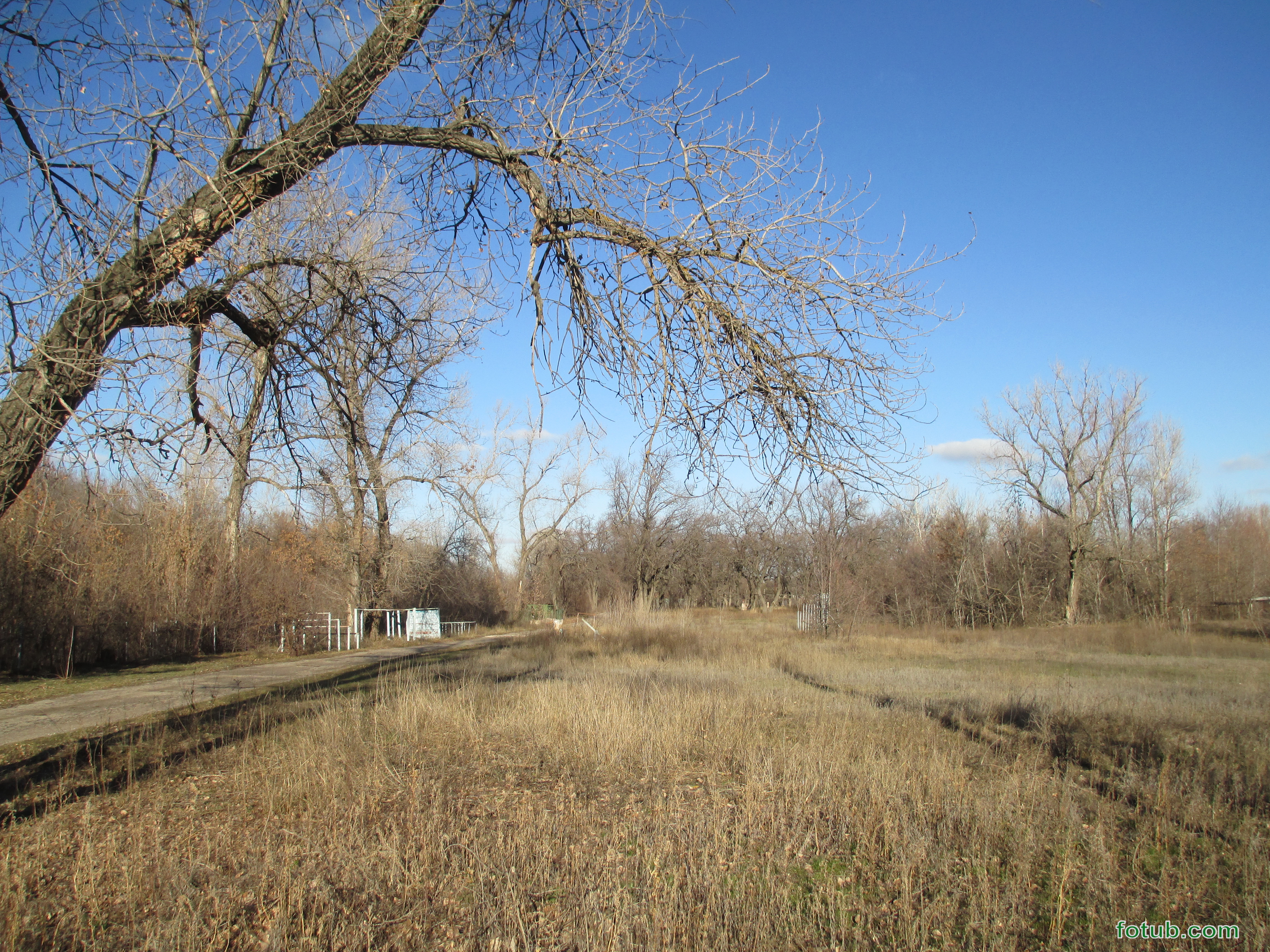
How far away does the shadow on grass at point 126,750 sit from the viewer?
5352 mm

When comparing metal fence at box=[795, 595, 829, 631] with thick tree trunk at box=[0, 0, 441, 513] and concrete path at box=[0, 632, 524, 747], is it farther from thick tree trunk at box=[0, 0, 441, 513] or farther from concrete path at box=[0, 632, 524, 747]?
thick tree trunk at box=[0, 0, 441, 513]

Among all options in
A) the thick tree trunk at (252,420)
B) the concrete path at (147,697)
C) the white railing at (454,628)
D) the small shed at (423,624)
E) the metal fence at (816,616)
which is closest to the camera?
the thick tree trunk at (252,420)

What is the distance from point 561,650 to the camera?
18.3 metres

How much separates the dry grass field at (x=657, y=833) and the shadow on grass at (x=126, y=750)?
0.21 meters

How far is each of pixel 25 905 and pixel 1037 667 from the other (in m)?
18.9

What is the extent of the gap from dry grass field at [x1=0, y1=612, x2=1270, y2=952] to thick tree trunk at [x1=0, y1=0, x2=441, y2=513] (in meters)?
2.30

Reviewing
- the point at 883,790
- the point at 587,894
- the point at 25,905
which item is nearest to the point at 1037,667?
the point at 883,790

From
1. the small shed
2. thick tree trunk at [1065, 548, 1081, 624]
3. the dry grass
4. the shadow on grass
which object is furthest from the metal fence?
the shadow on grass

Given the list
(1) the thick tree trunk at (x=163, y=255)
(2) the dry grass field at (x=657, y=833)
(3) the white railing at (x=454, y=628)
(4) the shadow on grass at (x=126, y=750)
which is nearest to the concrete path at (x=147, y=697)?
(4) the shadow on grass at (x=126, y=750)

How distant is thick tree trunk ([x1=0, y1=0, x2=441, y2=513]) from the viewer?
3.75 meters

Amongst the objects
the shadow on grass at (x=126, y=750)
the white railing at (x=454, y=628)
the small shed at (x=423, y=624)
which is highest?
the shadow on grass at (x=126, y=750)

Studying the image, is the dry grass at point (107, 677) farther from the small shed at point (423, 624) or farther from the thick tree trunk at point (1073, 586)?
the thick tree trunk at point (1073, 586)

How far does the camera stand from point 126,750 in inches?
262

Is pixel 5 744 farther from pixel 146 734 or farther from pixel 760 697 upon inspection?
pixel 760 697
